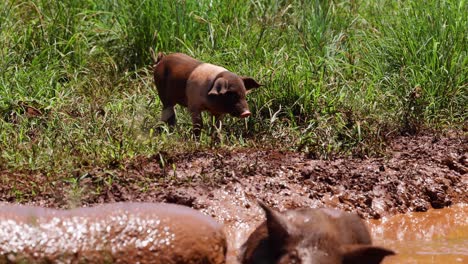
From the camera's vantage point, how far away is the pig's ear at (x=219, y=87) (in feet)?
26.4

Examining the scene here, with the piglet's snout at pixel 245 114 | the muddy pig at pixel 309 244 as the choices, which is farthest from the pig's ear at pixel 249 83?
the muddy pig at pixel 309 244

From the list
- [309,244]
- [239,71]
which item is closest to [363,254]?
[309,244]

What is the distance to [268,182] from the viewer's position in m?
6.98

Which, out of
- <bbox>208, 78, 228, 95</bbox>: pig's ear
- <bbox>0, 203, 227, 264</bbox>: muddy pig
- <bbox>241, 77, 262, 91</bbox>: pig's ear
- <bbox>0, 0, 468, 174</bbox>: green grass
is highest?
<bbox>0, 203, 227, 264</bbox>: muddy pig

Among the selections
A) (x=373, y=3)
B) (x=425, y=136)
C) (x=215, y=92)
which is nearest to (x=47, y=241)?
(x=215, y=92)

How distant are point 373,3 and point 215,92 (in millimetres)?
3095

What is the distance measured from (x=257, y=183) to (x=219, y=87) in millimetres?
1368

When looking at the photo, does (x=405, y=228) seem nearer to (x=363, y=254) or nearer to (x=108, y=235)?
(x=108, y=235)

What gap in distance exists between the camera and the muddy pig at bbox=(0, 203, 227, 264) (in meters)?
4.58

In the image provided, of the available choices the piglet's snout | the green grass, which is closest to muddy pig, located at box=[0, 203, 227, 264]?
the green grass

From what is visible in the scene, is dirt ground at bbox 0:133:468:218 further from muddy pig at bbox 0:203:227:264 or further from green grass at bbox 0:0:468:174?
muddy pig at bbox 0:203:227:264

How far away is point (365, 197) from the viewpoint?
7055 millimetres

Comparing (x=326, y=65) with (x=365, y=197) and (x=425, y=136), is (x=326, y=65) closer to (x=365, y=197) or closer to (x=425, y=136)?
(x=425, y=136)

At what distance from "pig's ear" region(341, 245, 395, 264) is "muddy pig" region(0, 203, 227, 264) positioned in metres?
1.01
